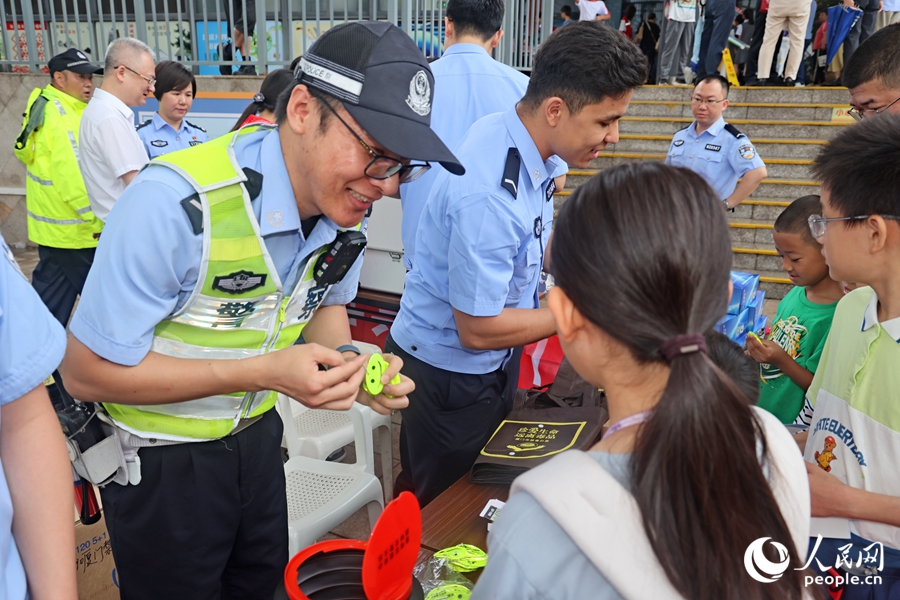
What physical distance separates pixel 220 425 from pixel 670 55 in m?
9.55

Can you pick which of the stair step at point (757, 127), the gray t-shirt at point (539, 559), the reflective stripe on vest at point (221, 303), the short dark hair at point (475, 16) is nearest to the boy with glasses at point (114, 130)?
the short dark hair at point (475, 16)

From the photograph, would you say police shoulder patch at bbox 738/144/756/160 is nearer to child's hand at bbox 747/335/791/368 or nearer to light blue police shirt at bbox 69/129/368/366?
child's hand at bbox 747/335/791/368

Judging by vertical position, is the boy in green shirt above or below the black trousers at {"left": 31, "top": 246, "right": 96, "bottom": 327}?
above

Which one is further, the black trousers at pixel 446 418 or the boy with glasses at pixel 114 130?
the boy with glasses at pixel 114 130

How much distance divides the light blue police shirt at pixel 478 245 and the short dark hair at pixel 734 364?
0.58m

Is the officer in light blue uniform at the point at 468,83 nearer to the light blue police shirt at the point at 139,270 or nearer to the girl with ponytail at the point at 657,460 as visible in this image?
the light blue police shirt at the point at 139,270

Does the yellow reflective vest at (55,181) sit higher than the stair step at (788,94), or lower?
lower

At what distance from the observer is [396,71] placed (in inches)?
50.3

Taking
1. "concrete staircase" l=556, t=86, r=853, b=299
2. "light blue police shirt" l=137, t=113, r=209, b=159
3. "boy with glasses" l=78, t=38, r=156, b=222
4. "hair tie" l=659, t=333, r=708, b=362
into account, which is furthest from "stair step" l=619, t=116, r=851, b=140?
"hair tie" l=659, t=333, r=708, b=362

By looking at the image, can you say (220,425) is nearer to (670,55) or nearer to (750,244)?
(750,244)

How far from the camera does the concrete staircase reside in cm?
690

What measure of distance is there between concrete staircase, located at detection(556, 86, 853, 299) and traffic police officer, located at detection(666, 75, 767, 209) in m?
1.37

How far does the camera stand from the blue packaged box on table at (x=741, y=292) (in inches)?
130

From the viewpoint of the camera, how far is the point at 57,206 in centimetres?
416
